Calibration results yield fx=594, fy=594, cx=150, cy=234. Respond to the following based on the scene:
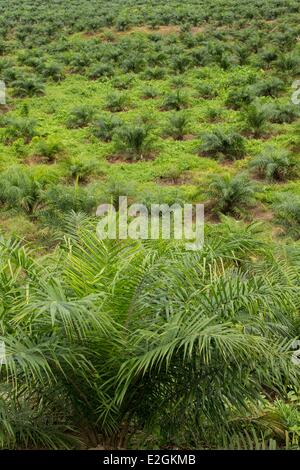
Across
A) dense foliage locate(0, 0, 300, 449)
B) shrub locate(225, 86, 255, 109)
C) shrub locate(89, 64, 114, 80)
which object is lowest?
dense foliage locate(0, 0, 300, 449)

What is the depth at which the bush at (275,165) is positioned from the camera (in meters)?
11.3

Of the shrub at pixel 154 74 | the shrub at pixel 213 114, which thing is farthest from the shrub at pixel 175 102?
the shrub at pixel 154 74

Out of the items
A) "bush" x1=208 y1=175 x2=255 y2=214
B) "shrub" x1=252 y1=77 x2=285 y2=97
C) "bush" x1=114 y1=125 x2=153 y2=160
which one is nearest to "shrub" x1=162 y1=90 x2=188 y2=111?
"shrub" x1=252 y1=77 x2=285 y2=97

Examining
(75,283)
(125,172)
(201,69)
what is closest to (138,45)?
(201,69)

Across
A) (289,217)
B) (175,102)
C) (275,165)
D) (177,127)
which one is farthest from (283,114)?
(289,217)

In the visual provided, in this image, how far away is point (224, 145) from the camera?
12.9 metres

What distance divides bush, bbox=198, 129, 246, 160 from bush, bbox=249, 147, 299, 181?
0.99 m

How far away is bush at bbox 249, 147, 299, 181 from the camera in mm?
11328

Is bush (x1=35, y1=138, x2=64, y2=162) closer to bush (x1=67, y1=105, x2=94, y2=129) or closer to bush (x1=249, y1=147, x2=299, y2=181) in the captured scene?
bush (x1=67, y1=105, x2=94, y2=129)

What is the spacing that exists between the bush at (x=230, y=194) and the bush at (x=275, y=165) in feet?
4.25

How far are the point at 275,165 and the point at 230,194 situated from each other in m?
1.80

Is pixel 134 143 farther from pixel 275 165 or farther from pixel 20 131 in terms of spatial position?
pixel 275 165

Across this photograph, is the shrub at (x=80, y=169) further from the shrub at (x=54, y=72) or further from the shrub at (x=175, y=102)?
the shrub at (x=54, y=72)

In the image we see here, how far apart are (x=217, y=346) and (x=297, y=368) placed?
97 cm
